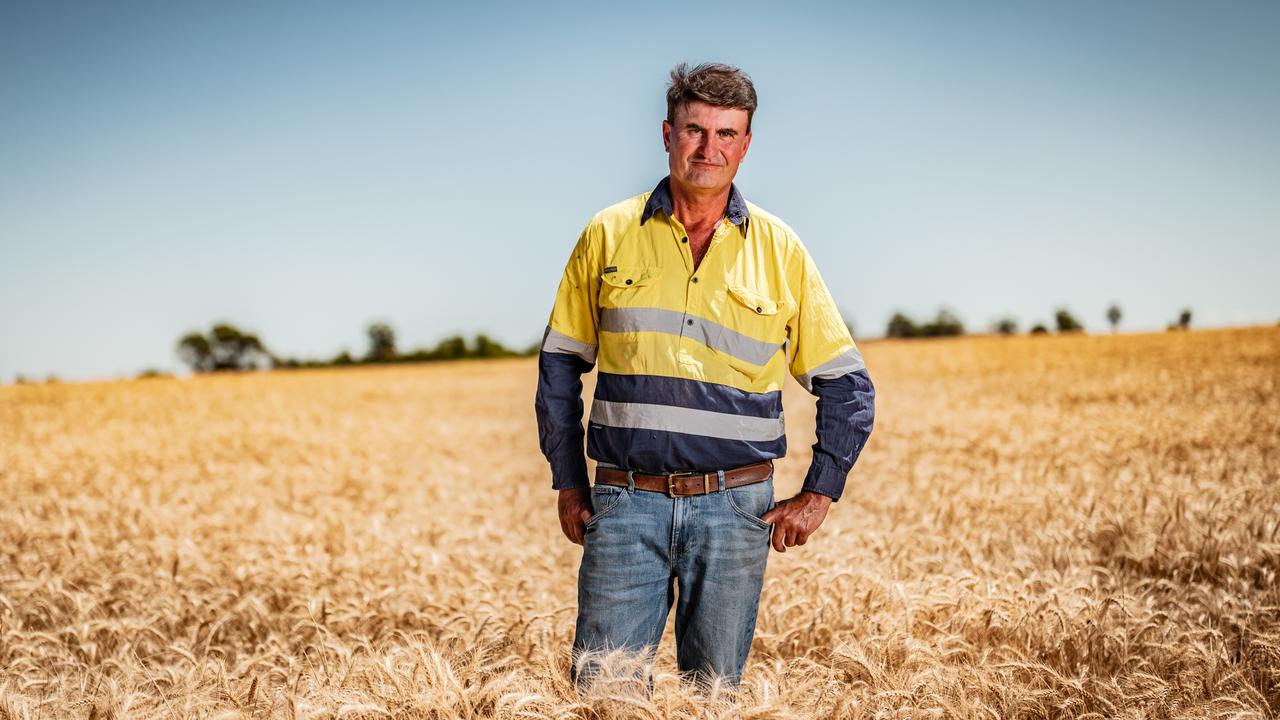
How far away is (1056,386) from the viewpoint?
20312 mm

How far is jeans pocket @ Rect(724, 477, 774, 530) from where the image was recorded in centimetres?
275

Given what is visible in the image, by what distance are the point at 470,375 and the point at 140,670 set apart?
125 ft

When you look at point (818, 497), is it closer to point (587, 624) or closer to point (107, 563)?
point (587, 624)

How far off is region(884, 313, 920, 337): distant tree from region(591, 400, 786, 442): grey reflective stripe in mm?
80564

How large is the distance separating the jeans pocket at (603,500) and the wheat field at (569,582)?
0.50 meters

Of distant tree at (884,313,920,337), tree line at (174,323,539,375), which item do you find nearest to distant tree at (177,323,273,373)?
tree line at (174,323,539,375)

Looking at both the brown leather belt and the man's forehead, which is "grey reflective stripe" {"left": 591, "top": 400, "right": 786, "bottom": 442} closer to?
the brown leather belt

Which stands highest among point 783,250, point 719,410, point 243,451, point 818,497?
point 783,250

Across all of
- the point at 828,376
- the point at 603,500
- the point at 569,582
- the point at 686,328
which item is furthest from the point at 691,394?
the point at 569,582

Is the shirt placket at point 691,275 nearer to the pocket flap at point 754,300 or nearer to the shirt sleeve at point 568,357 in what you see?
the pocket flap at point 754,300

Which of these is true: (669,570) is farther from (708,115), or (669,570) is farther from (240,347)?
(240,347)

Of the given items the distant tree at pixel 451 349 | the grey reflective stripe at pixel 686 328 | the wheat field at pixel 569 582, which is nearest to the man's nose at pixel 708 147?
the grey reflective stripe at pixel 686 328

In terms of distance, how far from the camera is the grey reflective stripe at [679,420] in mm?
2680

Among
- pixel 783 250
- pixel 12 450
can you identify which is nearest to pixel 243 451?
pixel 12 450
